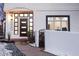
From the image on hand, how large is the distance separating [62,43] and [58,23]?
1.55 m

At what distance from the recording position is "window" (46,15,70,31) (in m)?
8.51

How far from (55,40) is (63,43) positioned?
2.01ft

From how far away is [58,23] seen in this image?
8.53 meters

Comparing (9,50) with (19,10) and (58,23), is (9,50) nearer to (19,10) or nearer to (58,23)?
(19,10)

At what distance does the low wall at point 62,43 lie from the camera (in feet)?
20.7

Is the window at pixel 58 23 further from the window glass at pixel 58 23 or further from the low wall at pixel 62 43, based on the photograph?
the low wall at pixel 62 43

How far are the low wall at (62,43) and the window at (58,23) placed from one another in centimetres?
38

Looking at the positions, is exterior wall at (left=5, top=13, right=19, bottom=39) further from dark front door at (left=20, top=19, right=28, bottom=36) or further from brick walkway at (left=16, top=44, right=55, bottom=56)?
brick walkway at (left=16, top=44, right=55, bottom=56)

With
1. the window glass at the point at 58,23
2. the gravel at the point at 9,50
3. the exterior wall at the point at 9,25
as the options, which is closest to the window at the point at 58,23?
the window glass at the point at 58,23

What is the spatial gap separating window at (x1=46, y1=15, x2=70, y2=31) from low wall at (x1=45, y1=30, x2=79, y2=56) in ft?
1.26

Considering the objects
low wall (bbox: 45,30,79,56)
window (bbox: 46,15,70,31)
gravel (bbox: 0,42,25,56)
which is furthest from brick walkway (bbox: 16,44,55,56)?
window (bbox: 46,15,70,31)

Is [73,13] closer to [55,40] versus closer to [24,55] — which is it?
[55,40]

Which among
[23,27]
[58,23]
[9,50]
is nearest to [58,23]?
[58,23]

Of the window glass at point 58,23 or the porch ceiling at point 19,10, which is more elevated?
the porch ceiling at point 19,10
